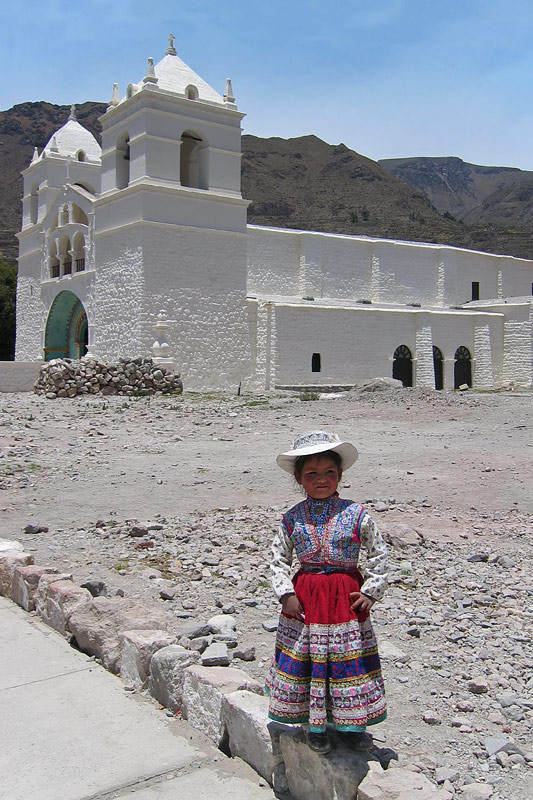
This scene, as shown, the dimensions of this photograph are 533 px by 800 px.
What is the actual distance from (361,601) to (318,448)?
2.07ft

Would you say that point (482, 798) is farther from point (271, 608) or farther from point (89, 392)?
point (89, 392)

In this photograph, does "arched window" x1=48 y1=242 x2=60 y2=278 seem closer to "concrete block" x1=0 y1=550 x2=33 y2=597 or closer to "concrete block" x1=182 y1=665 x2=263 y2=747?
"concrete block" x1=0 y1=550 x2=33 y2=597

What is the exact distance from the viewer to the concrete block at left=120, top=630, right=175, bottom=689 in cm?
382

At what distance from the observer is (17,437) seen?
12.5 m

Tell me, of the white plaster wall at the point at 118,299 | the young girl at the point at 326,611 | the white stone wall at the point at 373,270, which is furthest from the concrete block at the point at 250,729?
the white stone wall at the point at 373,270

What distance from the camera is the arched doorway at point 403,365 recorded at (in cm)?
2811

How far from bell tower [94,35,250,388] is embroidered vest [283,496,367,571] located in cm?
1933

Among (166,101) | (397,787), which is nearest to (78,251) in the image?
(166,101)

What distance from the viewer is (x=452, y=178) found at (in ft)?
450

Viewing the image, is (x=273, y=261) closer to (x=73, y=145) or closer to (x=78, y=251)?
(x=78, y=251)

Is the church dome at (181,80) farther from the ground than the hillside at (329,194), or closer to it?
closer to it

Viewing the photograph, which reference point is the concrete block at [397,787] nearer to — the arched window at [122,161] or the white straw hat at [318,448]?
the white straw hat at [318,448]

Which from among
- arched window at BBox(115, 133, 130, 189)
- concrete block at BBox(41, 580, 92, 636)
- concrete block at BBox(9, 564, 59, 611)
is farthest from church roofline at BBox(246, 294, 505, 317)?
concrete block at BBox(41, 580, 92, 636)

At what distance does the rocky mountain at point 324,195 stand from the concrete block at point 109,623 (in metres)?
58.3
